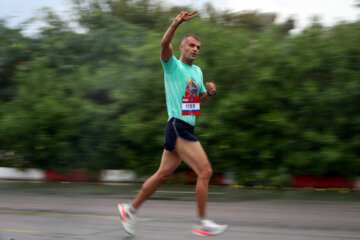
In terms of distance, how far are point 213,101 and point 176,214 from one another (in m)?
5.02

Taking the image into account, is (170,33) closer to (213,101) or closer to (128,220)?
(128,220)

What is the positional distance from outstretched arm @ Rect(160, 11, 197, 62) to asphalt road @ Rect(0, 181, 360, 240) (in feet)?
6.46

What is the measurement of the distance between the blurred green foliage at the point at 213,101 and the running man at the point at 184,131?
19.2 ft

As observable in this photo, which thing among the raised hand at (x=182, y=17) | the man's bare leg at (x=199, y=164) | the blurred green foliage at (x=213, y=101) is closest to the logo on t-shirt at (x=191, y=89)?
the man's bare leg at (x=199, y=164)

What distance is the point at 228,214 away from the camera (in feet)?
25.1

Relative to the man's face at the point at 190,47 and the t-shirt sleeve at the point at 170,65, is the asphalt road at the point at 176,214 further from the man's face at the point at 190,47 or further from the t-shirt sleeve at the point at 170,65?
the man's face at the point at 190,47

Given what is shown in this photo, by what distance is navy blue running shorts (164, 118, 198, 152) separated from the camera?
5.59 metres

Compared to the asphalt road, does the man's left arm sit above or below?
above

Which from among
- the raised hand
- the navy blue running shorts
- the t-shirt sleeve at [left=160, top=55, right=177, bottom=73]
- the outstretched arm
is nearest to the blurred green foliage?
the navy blue running shorts

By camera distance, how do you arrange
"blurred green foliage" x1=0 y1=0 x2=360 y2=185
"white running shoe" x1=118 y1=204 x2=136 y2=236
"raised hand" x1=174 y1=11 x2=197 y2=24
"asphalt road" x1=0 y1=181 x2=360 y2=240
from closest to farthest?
"raised hand" x1=174 y1=11 x2=197 y2=24 < "white running shoe" x1=118 y1=204 x2=136 y2=236 < "asphalt road" x1=0 y1=181 x2=360 y2=240 < "blurred green foliage" x1=0 y1=0 x2=360 y2=185

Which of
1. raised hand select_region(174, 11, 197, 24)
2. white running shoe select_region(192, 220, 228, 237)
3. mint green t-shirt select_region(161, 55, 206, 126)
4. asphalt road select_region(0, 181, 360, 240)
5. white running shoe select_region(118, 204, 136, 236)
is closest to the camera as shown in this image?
raised hand select_region(174, 11, 197, 24)

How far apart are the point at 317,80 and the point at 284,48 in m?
1.01

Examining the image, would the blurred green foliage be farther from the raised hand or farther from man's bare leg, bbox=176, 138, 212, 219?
the raised hand

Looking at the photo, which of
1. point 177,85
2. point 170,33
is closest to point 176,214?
point 177,85
